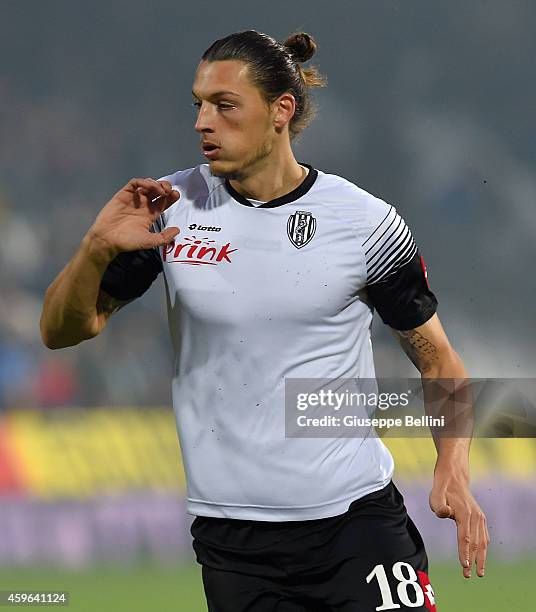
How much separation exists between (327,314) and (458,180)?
5.07 m

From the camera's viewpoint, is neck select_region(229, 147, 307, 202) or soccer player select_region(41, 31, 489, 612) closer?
soccer player select_region(41, 31, 489, 612)

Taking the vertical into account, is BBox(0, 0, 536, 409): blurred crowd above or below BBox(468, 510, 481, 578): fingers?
above

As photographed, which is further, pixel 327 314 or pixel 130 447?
pixel 130 447

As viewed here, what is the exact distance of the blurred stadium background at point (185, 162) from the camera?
7.33m

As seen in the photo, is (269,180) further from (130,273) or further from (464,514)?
(464,514)

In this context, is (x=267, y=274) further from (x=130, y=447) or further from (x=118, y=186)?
(x=118, y=186)

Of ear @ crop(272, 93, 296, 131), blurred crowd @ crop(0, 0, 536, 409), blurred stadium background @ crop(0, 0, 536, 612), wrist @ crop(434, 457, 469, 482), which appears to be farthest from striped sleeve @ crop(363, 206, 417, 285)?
blurred crowd @ crop(0, 0, 536, 409)

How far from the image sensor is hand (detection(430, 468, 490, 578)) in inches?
119

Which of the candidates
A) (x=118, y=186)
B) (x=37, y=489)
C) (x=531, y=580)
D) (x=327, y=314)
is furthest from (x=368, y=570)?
(x=118, y=186)

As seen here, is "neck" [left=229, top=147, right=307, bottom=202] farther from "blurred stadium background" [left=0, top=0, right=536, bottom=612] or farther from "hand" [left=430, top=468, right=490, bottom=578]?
"blurred stadium background" [left=0, top=0, right=536, bottom=612]

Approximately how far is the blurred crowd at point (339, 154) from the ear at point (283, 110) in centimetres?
439

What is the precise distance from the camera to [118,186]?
7922mm

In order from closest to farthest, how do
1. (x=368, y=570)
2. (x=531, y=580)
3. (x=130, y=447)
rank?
(x=368, y=570)
(x=531, y=580)
(x=130, y=447)

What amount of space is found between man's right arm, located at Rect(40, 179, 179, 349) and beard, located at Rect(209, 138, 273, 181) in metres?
0.14
